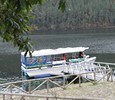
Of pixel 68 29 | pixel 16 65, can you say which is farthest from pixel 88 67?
pixel 68 29

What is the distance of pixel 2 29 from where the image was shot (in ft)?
12.6

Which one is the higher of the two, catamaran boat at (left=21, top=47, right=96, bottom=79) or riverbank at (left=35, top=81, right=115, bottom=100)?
riverbank at (left=35, top=81, right=115, bottom=100)

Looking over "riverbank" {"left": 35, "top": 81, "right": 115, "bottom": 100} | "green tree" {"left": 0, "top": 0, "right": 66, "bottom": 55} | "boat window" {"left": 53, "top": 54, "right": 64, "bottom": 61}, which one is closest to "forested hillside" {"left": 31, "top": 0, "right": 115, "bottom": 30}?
"boat window" {"left": 53, "top": 54, "right": 64, "bottom": 61}

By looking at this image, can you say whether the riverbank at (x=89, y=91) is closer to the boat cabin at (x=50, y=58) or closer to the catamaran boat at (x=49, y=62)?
the catamaran boat at (x=49, y=62)

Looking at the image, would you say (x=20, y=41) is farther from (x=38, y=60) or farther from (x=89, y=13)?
(x=89, y=13)

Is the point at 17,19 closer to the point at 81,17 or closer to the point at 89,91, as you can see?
the point at 89,91

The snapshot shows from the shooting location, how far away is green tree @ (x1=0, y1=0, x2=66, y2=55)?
10.8ft

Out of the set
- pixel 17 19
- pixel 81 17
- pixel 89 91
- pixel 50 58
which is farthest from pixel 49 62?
pixel 81 17

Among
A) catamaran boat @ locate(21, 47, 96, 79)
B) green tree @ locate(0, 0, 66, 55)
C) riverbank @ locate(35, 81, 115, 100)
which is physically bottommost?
catamaran boat @ locate(21, 47, 96, 79)

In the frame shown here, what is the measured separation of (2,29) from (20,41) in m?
0.34

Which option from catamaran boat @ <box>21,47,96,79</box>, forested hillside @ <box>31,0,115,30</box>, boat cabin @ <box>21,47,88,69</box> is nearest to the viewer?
catamaran boat @ <box>21,47,96,79</box>

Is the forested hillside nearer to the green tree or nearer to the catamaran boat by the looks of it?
the catamaran boat

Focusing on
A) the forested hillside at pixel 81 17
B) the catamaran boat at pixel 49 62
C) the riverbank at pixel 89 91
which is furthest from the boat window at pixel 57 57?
the forested hillside at pixel 81 17

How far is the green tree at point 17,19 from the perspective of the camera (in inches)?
130
